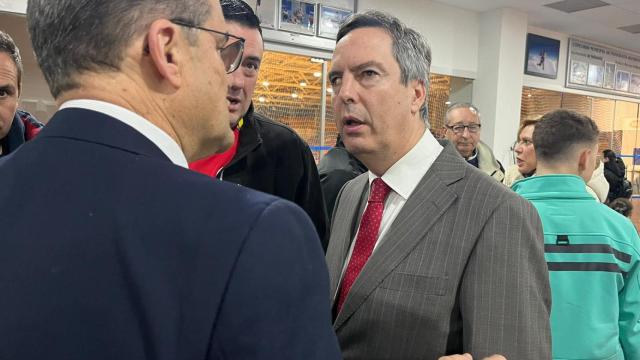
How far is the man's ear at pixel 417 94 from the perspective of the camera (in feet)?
4.72

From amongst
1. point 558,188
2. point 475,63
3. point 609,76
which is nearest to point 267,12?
point 475,63

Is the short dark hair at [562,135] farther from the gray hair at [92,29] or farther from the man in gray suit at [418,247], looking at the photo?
the gray hair at [92,29]

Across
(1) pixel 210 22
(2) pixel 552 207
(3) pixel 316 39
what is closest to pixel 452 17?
(3) pixel 316 39

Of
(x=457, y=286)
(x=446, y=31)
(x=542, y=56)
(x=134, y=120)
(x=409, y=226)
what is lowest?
(x=457, y=286)

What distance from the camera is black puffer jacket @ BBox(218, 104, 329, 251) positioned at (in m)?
1.79

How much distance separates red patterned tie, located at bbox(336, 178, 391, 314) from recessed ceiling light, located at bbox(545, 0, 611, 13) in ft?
Answer: 20.1

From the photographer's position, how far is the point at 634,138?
930 cm

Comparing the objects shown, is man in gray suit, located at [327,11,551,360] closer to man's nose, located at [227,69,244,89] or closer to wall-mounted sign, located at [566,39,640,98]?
man's nose, located at [227,69,244,89]

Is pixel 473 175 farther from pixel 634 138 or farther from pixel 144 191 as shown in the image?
pixel 634 138

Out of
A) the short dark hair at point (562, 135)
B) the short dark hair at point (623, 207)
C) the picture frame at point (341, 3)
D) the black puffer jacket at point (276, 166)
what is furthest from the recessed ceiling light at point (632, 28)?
the black puffer jacket at point (276, 166)

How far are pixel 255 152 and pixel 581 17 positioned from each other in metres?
6.80

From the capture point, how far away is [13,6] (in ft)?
12.1

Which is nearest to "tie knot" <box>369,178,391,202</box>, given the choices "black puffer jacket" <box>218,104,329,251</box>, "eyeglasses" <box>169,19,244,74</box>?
"black puffer jacket" <box>218,104,329,251</box>

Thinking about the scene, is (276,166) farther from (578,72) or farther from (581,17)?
(578,72)
